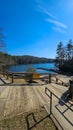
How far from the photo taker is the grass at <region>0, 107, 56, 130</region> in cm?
362

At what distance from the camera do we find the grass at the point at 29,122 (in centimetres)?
362

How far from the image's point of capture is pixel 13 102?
5.47 m

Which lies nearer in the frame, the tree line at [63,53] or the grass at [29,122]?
the grass at [29,122]

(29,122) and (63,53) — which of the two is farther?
(63,53)

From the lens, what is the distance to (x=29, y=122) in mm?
3881

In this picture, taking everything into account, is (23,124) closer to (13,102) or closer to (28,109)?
(28,109)

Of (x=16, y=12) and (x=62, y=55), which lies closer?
(x=16, y=12)

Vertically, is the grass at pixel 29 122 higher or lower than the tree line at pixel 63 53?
lower

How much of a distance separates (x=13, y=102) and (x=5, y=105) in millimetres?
394

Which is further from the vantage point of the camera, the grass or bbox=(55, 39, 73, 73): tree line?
bbox=(55, 39, 73, 73): tree line

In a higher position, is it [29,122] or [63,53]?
[63,53]

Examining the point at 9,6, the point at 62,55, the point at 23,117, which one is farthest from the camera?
the point at 62,55

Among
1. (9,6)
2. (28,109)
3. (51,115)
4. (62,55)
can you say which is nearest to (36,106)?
(28,109)

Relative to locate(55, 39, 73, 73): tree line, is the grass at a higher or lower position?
lower
